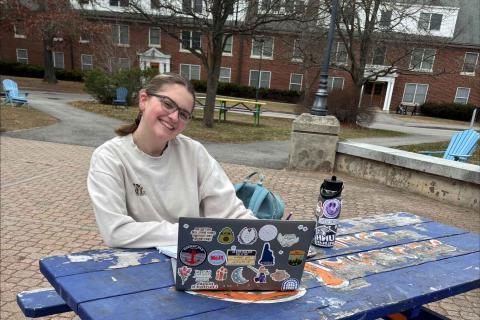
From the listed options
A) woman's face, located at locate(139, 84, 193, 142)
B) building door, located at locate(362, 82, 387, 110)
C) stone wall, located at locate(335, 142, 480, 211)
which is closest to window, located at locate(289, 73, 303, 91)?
building door, located at locate(362, 82, 387, 110)

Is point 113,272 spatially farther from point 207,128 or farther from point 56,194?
point 207,128

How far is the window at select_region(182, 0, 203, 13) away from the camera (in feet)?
38.7

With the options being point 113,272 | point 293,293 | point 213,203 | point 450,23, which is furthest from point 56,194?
point 450,23

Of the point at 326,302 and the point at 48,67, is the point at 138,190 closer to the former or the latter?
the point at 326,302

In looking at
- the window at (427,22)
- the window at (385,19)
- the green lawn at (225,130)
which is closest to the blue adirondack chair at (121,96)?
the green lawn at (225,130)

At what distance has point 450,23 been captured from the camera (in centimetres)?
2973

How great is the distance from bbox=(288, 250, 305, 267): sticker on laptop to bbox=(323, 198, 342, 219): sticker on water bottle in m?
0.52

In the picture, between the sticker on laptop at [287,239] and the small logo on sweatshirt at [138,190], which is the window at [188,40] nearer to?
the small logo on sweatshirt at [138,190]

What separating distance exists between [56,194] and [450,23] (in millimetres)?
31654

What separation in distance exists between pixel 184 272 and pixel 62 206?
3.95m

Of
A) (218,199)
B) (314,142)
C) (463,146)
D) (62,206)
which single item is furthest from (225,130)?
(218,199)

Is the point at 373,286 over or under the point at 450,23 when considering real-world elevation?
under

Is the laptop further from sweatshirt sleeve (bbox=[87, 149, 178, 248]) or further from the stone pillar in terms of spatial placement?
the stone pillar

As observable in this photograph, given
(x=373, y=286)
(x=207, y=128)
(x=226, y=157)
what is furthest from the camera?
(x=207, y=128)
